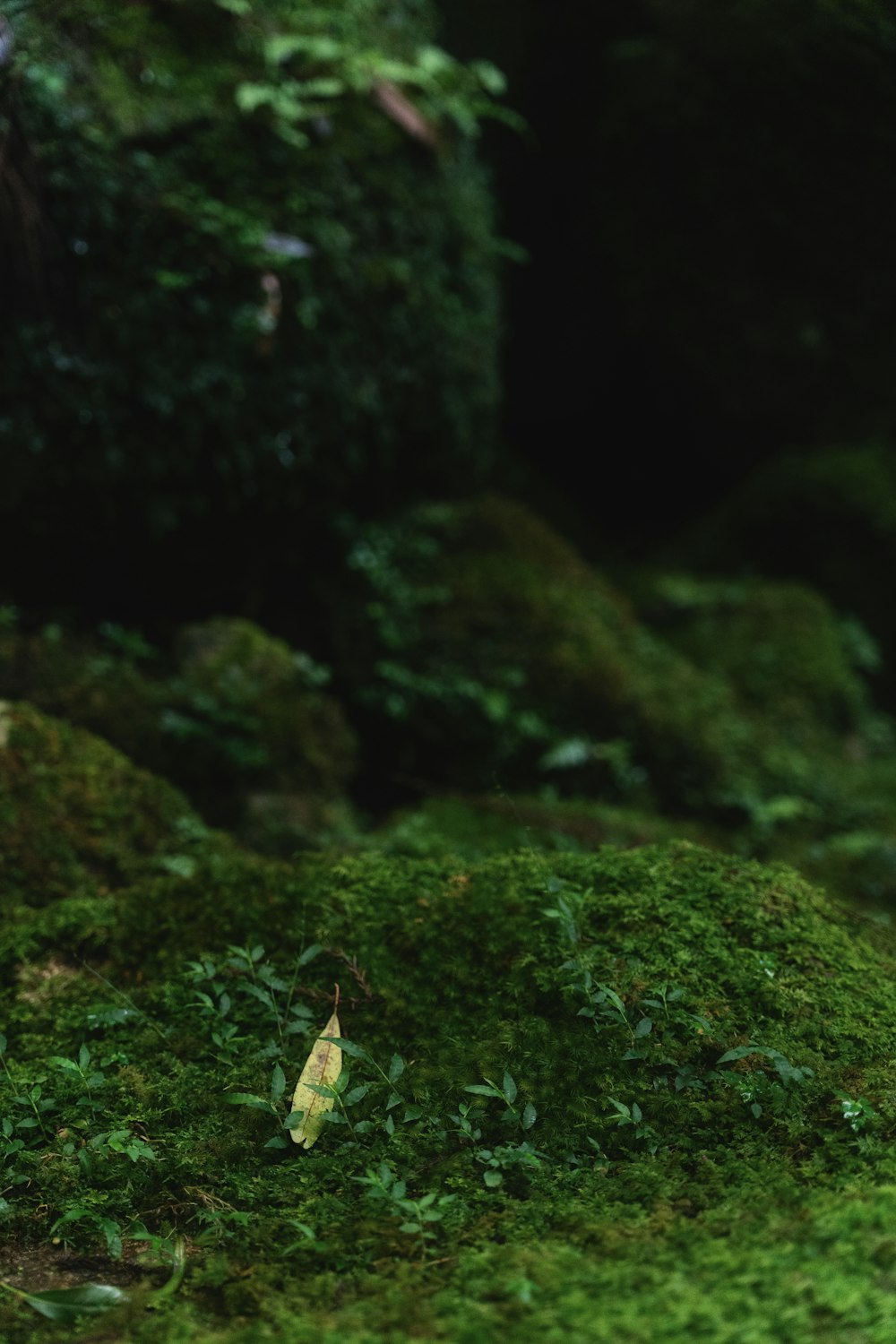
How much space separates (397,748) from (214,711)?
1439 mm

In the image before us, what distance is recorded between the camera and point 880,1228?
170cm

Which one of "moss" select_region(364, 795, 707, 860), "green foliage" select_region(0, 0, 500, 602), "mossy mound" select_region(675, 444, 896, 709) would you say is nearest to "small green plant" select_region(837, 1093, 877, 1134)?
"moss" select_region(364, 795, 707, 860)

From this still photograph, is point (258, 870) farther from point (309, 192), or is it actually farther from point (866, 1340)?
point (309, 192)

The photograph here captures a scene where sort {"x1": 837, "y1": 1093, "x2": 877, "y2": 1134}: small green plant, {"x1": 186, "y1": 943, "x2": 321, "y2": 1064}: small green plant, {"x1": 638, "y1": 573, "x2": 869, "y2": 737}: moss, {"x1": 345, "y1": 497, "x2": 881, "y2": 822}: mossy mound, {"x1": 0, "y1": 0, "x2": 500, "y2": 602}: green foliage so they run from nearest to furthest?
1. {"x1": 837, "y1": 1093, "x2": 877, "y2": 1134}: small green plant
2. {"x1": 186, "y1": 943, "x2": 321, "y2": 1064}: small green plant
3. {"x1": 0, "y1": 0, "x2": 500, "y2": 602}: green foliage
4. {"x1": 345, "y1": 497, "x2": 881, "y2": 822}: mossy mound
5. {"x1": 638, "y1": 573, "x2": 869, "y2": 737}: moss

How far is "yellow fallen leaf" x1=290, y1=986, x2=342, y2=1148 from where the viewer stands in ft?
6.97

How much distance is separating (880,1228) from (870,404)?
9242 mm

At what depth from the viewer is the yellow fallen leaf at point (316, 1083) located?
83.6 inches

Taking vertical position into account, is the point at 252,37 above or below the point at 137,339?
above

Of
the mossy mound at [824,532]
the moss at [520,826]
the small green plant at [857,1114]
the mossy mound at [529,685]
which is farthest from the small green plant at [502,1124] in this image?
the mossy mound at [824,532]

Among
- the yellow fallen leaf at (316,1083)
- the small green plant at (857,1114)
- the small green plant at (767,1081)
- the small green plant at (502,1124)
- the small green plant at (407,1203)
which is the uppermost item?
the small green plant at (857,1114)

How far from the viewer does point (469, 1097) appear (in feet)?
7.13

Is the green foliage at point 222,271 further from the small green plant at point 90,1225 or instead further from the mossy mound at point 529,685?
the small green plant at point 90,1225

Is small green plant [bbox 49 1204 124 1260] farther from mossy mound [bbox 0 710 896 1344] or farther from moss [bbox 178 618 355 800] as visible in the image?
moss [bbox 178 618 355 800]

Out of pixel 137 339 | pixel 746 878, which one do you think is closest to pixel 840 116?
pixel 137 339
